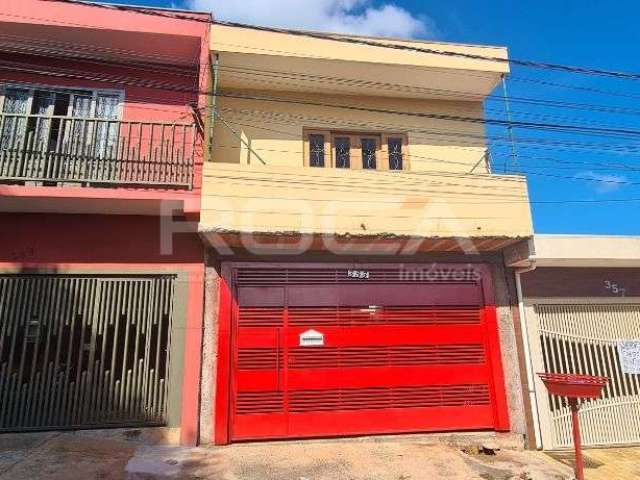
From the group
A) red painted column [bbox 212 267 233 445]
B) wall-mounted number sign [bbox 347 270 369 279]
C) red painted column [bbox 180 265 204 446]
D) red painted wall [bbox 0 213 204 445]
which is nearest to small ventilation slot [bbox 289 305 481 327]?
wall-mounted number sign [bbox 347 270 369 279]

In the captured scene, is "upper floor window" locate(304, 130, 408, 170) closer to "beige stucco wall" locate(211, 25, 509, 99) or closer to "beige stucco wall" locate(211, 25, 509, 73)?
"beige stucco wall" locate(211, 25, 509, 99)

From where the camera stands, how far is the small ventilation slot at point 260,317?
6.86 m

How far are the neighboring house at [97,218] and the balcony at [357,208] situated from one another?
27.7 inches

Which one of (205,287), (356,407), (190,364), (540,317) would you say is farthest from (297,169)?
(540,317)

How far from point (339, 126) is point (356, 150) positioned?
58cm

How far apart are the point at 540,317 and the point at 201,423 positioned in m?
5.94

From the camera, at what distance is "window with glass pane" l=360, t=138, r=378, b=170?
8453mm

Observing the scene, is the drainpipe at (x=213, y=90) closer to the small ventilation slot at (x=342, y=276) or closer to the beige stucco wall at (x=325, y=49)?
the beige stucco wall at (x=325, y=49)

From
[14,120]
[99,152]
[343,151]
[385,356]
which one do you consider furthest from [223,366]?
[14,120]

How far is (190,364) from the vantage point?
644 centimetres

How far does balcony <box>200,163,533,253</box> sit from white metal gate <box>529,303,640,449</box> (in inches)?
78.3

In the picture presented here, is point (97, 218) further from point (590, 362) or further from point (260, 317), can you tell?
point (590, 362)

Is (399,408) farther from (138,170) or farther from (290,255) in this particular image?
(138,170)

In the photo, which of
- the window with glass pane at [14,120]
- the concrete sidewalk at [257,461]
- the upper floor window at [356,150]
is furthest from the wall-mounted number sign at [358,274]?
the window with glass pane at [14,120]
